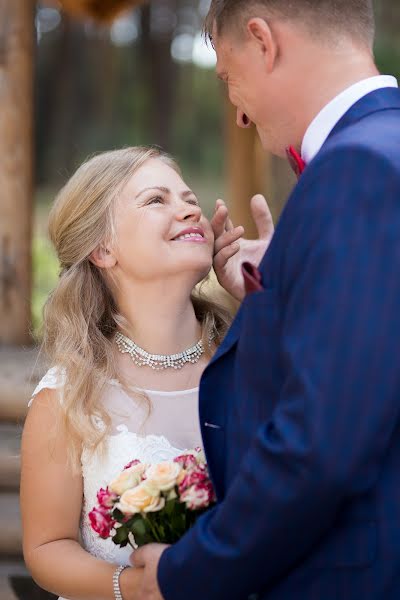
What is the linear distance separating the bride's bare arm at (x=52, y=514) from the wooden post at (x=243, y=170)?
187 inches

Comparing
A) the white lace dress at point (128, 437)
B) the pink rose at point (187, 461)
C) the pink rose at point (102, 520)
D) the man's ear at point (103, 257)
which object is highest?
the man's ear at point (103, 257)

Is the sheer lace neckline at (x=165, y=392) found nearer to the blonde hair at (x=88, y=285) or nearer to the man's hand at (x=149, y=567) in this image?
the blonde hair at (x=88, y=285)

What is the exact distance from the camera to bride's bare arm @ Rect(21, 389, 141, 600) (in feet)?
7.23

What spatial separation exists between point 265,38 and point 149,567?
101 cm

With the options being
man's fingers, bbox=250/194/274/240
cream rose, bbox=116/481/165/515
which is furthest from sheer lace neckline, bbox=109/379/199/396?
cream rose, bbox=116/481/165/515

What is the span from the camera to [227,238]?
2.55 m

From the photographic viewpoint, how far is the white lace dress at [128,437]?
2.31 m

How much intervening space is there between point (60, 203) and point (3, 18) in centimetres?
237

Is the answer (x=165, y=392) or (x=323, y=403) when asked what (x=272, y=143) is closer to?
(x=323, y=403)

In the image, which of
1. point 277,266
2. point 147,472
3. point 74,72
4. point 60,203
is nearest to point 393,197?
point 277,266

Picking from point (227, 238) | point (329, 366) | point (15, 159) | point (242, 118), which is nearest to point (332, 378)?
point (329, 366)

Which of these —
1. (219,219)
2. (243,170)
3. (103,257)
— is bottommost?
(243,170)

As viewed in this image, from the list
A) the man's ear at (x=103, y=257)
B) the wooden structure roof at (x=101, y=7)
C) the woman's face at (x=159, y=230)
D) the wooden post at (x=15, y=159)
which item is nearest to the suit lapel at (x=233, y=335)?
the woman's face at (x=159, y=230)

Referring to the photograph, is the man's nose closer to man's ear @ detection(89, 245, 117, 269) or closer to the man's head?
the man's head
